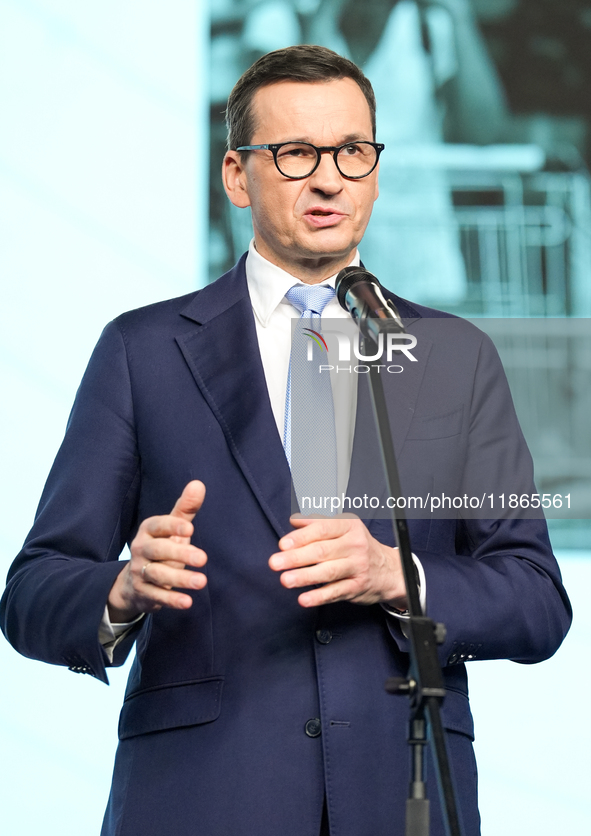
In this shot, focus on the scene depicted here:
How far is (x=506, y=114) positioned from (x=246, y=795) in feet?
7.28

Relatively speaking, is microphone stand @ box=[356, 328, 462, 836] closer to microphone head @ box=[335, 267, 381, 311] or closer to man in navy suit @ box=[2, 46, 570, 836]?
man in navy suit @ box=[2, 46, 570, 836]

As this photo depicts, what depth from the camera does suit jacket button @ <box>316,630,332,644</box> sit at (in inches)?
57.1

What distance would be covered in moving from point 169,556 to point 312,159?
0.85m

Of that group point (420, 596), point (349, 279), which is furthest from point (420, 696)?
point (349, 279)

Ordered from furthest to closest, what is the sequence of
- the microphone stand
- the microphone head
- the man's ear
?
the man's ear → the microphone head → the microphone stand

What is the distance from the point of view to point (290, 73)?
176 centimetres

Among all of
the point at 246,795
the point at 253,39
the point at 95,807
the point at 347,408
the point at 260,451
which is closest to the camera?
the point at 246,795

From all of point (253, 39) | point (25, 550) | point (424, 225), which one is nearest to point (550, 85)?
point (424, 225)

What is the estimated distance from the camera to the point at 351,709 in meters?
1.42

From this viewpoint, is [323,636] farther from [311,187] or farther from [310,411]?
[311,187]

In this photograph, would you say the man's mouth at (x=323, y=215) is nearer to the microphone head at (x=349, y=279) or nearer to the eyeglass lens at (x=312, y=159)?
the eyeglass lens at (x=312, y=159)

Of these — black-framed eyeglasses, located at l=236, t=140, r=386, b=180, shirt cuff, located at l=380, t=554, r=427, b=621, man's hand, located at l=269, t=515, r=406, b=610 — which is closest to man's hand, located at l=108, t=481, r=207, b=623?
man's hand, located at l=269, t=515, r=406, b=610

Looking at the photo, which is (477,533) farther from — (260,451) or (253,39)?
(253,39)

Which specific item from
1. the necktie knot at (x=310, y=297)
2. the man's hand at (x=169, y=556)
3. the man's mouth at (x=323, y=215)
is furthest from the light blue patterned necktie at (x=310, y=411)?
the man's hand at (x=169, y=556)
